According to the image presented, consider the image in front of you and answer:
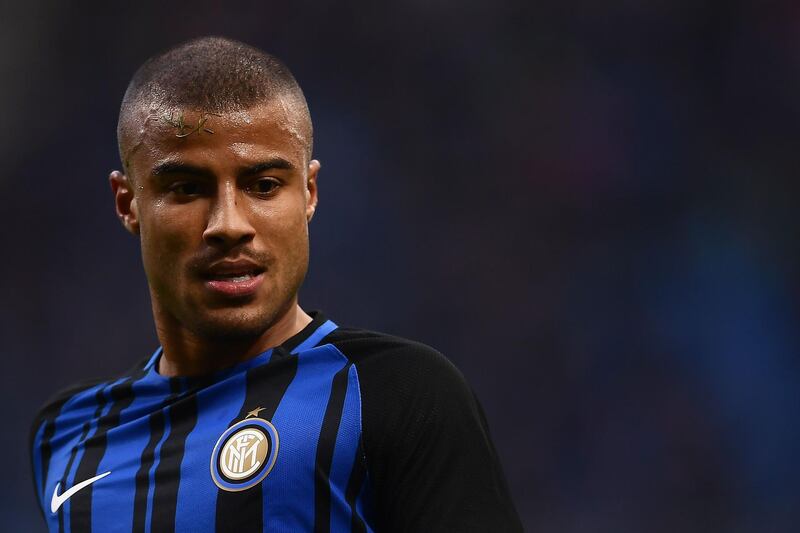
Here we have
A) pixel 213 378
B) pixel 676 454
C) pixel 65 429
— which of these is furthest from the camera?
pixel 676 454

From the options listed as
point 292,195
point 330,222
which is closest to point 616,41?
point 330,222

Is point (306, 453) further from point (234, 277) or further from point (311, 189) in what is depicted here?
point (311, 189)

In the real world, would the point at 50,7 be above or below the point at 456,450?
above

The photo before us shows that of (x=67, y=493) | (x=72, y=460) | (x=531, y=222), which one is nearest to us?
(x=67, y=493)

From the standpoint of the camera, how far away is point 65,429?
2336 mm

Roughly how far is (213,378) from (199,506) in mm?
313

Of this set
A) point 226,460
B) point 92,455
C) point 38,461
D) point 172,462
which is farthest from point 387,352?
point 38,461

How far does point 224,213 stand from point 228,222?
0.02 m

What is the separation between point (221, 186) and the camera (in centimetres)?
186

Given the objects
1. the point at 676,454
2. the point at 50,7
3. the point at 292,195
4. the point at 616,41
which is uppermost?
the point at 50,7

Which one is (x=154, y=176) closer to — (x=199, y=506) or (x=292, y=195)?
(x=292, y=195)

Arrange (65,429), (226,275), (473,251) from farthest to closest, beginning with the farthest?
(473,251) → (65,429) → (226,275)

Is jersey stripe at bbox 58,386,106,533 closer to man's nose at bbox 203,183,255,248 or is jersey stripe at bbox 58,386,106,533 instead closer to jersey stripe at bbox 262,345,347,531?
jersey stripe at bbox 262,345,347,531

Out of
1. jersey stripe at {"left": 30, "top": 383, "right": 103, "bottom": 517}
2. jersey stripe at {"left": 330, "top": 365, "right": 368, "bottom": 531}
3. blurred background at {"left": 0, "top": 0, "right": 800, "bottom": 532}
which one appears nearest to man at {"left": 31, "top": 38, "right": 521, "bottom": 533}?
jersey stripe at {"left": 330, "top": 365, "right": 368, "bottom": 531}
